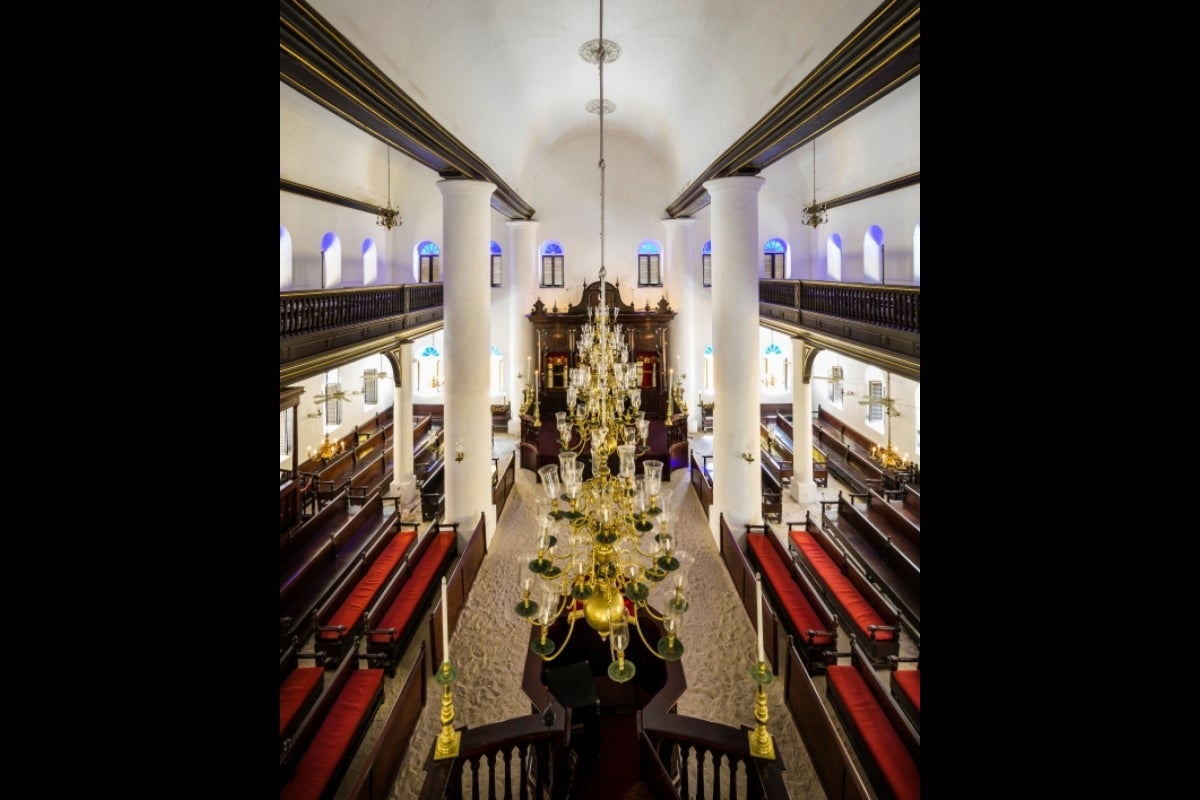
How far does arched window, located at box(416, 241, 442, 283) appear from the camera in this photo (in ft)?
64.8

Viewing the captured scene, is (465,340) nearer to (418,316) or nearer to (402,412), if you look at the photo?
(402,412)

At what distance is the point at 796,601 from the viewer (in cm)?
796

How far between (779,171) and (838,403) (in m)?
8.11

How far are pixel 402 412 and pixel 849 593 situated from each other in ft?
34.8

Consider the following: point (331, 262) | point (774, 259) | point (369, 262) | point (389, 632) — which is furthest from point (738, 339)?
point (369, 262)

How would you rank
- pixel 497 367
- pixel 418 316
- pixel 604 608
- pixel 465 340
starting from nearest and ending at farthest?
pixel 604 608 < pixel 465 340 < pixel 418 316 < pixel 497 367

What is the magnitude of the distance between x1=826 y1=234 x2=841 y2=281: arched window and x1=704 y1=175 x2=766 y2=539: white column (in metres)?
8.32

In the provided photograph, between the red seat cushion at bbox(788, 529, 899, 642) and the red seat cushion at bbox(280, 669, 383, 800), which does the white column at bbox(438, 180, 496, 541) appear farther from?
the red seat cushion at bbox(788, 529, 899, 642)

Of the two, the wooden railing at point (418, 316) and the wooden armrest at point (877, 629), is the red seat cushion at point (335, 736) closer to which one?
the wooden railing at point (418, 316)

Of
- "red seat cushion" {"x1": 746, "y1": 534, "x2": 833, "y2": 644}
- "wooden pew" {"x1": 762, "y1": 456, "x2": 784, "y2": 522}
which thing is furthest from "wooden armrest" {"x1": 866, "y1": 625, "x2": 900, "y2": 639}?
"wooden pew" {"x1": 762, "y1": 456, "x2": 784, "y2": 522}

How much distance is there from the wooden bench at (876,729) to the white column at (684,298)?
13.1 m
